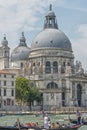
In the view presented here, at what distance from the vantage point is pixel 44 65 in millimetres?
140250

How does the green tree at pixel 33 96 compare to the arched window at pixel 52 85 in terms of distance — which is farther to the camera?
the arched window at pixel 52 85

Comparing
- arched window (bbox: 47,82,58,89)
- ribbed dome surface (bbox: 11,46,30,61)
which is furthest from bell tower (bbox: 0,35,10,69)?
arched window (bbox: 47,82,58,89)

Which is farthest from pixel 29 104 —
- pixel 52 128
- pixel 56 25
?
pixel 52 128

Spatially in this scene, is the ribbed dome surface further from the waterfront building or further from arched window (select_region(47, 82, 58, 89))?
arched window (select_region(47, 82, 58, 89))

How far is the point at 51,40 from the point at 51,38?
1056mm

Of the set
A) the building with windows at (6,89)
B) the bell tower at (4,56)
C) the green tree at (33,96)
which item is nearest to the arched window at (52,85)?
the green tree at (33,96)

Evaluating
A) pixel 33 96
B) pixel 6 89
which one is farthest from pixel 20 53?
pixel 6 89

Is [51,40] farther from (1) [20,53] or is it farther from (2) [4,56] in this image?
(1) [20,53]

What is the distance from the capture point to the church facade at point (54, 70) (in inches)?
5349

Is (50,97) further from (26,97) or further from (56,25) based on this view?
(56,25)

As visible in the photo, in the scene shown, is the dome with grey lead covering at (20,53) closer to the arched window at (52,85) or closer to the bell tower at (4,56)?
the bell tower at (4,56)

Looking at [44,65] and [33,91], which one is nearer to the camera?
[33,91]

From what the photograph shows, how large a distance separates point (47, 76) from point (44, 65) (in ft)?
12.0

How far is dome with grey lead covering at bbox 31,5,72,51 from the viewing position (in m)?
143
